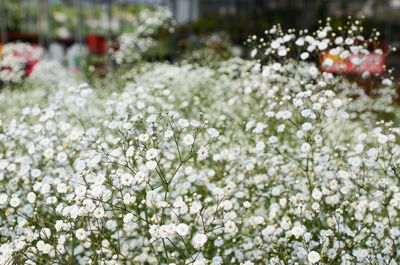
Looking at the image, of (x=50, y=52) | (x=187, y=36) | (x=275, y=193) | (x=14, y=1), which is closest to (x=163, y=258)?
(x=275, y=193)

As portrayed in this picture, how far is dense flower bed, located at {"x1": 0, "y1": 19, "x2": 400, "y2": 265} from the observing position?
1.79 meters

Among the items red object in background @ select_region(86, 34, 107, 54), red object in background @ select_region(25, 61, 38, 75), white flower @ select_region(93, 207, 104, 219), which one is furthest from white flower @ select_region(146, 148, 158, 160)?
red object in background @ select_region(86, 34, 107, 54)

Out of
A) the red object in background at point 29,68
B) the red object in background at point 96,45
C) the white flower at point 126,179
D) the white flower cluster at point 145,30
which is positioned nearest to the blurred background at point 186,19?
the red object in background at point 96,45

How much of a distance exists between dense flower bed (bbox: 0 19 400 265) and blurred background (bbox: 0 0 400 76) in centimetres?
→ 403

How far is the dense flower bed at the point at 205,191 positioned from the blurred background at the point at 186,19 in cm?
403

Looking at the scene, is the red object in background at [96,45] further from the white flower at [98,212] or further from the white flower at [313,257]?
the white flower at [313,257]

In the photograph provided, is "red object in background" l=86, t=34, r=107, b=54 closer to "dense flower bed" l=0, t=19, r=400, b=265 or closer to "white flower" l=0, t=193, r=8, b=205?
"dense flower bed" l=0, t=19, r=400, b=265

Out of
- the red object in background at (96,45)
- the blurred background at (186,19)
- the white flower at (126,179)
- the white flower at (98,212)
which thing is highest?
the white flower at (126,179)

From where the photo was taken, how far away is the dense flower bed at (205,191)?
179 cm

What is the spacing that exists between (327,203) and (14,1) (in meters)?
12.2

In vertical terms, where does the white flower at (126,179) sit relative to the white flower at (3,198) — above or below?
above

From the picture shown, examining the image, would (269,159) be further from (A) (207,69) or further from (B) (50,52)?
(B) (50,52)

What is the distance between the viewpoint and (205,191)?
2518 millimetres

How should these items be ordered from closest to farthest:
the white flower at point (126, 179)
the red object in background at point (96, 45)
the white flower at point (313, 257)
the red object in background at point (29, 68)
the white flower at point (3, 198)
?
the white flower at point (313, 257), the white flower at point (126, 179), the white flower at point (3, 198), the red object in background at point (29, 68), the red object in background at point (96, 45)
